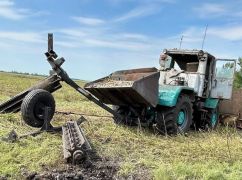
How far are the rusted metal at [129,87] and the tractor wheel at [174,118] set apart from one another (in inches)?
22.3

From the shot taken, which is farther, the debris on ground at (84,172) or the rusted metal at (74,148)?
the rusted metal at (74,148)

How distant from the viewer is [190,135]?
453 inches

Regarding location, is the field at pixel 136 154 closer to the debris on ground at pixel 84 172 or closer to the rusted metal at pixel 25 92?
the debris on ground at pixel 84 172

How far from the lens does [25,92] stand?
11.1 meters

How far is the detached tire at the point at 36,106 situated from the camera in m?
9.93

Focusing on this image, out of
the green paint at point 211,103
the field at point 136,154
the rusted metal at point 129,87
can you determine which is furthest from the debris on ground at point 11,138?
the green paint at point 211,103

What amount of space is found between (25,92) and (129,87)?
2720 millimetres

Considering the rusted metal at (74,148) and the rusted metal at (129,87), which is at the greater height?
the rusted metal at (129,87)

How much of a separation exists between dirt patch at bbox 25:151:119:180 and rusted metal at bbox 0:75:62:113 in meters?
4.20

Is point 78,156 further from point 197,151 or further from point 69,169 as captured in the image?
point 197,151

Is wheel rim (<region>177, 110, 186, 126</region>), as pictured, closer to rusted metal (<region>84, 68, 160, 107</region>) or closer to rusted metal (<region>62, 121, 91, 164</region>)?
rusted metal (<region>84, 68, 160, 107</region>)

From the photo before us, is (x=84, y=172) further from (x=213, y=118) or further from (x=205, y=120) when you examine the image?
(x=213, y=118)

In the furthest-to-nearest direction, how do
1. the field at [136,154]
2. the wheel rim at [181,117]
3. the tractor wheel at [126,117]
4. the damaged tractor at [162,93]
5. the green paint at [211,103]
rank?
the green paint at [211,103], the wheel rim at [181,117], the tractor wheel at [126,117], the damaged tractor at [162,93], the field at [136,154]

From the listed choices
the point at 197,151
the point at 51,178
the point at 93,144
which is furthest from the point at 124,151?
the point at 51,178
